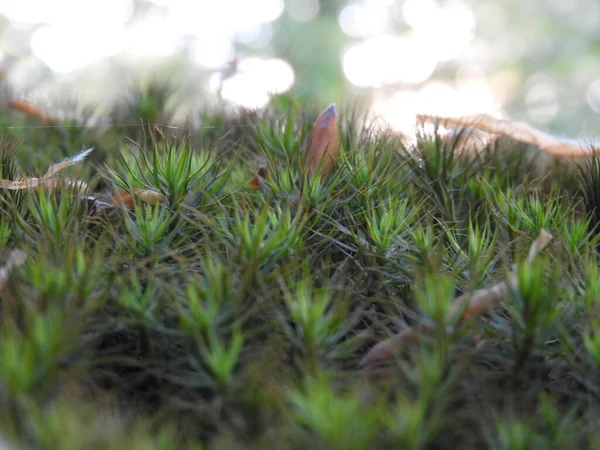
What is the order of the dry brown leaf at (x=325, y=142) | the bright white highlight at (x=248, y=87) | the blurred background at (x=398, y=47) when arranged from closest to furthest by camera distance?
1. the dry brown leaf at (x=325, y=142)
2. the bright white highlight at (x=248, y=87)
3. the blurred background at (x=398, y=47)

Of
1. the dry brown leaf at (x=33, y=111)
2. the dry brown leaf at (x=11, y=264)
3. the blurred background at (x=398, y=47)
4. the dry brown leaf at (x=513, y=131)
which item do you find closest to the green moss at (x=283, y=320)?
the dry brown leaf at (x=11, y=264)

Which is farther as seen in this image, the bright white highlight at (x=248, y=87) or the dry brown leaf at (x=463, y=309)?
the bright white highlight at (x=248, y=87)

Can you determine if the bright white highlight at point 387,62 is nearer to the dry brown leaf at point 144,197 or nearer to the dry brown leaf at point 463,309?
the dry brown leaf at point 144,197

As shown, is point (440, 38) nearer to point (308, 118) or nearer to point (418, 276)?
point (308, 118)

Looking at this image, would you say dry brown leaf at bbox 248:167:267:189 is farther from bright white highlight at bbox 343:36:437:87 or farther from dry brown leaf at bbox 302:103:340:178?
bright white highlight at bbox 343:36:437:87

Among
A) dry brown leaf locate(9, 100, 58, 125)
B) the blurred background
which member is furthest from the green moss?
the blurred background

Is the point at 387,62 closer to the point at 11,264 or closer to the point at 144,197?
the point at 144,197
